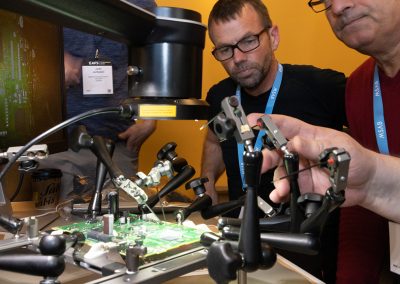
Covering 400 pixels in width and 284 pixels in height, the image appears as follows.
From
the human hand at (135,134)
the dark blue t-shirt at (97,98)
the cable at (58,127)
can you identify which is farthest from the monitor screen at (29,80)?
the human hand at (135,134)

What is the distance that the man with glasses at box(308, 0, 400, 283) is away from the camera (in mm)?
1248

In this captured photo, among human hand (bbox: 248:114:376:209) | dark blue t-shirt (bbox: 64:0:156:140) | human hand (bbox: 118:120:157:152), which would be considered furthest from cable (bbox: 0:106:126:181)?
human hand (bbox: 118:120:157:152)

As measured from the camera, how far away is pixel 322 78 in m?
1.74

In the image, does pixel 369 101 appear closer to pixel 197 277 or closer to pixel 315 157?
pixel 315 157

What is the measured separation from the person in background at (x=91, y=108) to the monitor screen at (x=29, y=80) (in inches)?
6.4

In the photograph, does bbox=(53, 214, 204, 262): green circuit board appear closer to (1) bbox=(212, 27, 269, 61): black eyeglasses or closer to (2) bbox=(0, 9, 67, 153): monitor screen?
(2) bbox=(0, 9, 67, 153): monitor screen

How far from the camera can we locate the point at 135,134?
1.94m

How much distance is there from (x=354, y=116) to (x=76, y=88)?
3.58ft

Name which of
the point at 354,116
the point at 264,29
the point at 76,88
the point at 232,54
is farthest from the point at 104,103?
the point at 354,116

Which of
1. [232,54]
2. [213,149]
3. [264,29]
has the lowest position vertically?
[213,149]

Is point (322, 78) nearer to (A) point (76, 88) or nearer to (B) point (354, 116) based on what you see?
(B) point (354, 116)

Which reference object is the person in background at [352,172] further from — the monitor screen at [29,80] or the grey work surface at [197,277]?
the monitor screen at [29,80]

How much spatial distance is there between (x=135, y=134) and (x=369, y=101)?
1.05 m

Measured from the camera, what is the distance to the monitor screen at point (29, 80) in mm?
1161
